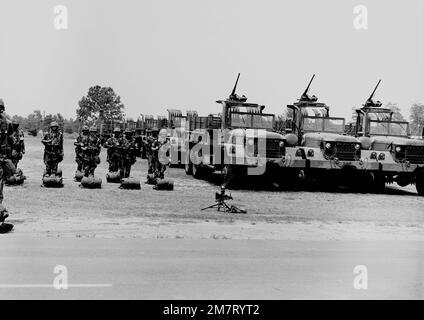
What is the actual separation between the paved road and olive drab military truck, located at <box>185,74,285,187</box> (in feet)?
26.6

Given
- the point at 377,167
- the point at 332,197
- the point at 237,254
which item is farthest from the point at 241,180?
the point at 237,254

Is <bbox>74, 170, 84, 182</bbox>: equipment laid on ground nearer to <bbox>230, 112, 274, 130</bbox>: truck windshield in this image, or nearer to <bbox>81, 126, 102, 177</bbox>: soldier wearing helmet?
<bbox>81, 126, 102, 177</bbox>: soldier wearing helmet

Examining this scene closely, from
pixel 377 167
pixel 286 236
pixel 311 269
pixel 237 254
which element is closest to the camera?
pixel 311 269

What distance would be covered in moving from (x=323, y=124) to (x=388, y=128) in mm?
2193

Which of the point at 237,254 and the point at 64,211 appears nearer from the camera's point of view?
the point at 237,254

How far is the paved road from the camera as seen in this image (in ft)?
18.1

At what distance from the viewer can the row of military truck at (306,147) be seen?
56.2ft

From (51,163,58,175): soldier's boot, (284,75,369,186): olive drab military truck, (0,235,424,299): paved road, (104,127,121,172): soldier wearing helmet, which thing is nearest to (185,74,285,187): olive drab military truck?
(284,75,369,186): olive drab military truck

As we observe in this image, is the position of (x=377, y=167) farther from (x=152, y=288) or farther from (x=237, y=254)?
(x=152, y=288)

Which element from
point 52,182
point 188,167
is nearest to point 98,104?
point 188,167

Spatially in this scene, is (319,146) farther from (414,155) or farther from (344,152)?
(414,155)

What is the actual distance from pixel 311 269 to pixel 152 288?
2.03m

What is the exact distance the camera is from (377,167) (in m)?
17.9

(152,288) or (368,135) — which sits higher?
(368,135)
